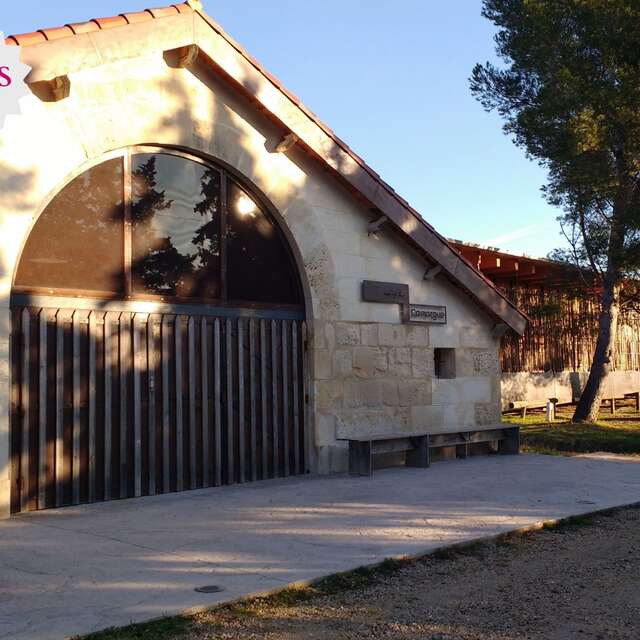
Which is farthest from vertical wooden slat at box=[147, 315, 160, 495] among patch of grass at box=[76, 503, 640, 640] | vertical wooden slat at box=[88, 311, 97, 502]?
patch of grass at box=[76, 503, 640, 640]

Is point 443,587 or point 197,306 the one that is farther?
point 197,306

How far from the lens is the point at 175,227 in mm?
9477

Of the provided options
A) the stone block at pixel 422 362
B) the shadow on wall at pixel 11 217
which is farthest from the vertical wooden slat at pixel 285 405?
the shadow on wall at pixel 11 217

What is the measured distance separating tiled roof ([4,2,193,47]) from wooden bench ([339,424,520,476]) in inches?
220

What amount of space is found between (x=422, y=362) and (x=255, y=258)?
3146mm

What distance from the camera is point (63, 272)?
27.6ft

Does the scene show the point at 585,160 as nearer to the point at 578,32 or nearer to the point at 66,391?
the point at 578,32

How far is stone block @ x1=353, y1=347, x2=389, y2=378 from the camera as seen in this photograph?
11062mm

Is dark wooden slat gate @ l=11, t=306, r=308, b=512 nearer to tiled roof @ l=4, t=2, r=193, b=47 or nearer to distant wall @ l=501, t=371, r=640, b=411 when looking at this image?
tiled roof @ l=4, t=2, r=193, b=47

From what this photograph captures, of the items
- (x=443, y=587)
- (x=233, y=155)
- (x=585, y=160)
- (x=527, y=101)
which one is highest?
(x=527, y=101)

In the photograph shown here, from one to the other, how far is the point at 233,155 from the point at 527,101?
10402mm

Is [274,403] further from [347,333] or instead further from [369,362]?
[369,362]

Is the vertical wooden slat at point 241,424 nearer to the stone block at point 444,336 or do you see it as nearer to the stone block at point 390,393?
the stone block at point 390,393

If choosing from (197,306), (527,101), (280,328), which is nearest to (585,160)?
(527,101)
